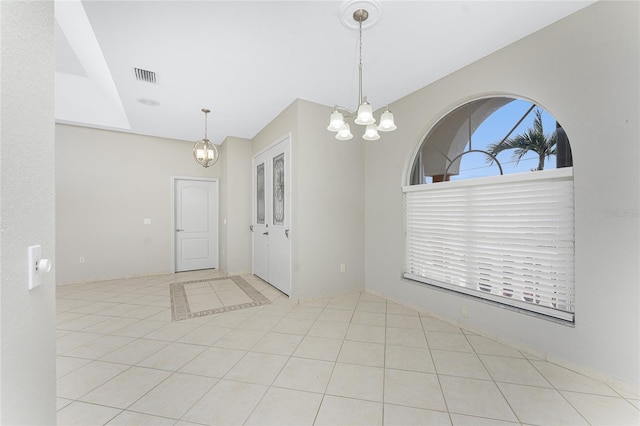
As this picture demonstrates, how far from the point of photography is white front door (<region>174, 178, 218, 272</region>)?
18.2ft

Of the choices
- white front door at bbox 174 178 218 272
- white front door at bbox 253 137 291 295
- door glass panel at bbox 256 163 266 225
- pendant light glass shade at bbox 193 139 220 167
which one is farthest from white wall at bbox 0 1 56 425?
white front door at bbox 174 178 218 272

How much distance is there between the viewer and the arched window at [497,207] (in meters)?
2.21

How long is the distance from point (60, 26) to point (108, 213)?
129 inches

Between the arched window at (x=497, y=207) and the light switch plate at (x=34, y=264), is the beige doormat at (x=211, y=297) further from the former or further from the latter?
the light switch plate at (x=34, y=264)

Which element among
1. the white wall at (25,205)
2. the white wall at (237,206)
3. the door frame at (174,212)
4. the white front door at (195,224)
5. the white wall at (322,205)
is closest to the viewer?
the white wall at (25,205)

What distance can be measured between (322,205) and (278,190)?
0.88 m

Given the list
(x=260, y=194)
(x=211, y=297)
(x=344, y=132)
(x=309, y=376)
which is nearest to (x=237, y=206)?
(x=260, y=194)

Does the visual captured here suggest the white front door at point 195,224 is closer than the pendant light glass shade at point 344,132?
No

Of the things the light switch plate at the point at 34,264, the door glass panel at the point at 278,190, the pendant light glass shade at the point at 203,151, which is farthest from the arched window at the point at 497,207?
the light switch plate at the point at 34,264

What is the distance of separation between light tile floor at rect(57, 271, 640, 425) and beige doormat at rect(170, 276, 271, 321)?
0.27 meters

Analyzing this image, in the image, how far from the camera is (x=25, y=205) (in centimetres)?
74

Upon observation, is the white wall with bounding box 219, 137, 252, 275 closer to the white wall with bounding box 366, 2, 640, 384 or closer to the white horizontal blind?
the white horizontal blind

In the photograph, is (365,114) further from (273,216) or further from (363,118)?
(273,216)

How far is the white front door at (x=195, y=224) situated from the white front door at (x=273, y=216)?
1.32m
